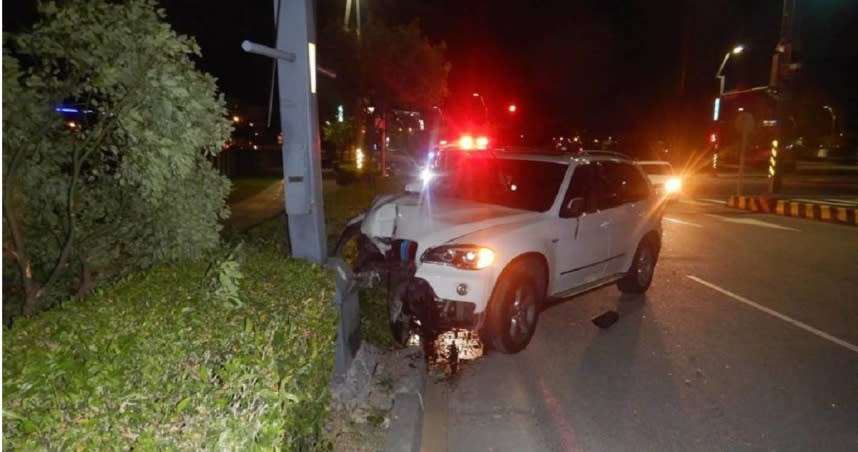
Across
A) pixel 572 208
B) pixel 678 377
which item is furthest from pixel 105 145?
pixel 678 377

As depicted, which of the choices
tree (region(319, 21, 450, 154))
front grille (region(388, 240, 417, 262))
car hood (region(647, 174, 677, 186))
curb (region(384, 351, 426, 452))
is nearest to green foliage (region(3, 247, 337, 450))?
curb (region(384, 351, 426, 452))

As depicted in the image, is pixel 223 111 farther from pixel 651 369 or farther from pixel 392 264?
pixel 651 369

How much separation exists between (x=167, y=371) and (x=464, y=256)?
11.1ft

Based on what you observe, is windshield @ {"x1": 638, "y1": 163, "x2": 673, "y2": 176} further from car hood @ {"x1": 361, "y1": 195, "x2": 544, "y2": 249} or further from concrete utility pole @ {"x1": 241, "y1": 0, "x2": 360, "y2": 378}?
concrete utility pole @ {"x1": 241, "y1": 0, "x2": 360, "y2": 378}

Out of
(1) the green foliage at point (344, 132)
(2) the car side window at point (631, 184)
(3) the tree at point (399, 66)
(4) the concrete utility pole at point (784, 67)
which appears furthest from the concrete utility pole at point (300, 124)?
(4) the concrete utility pole at point (784, 67)

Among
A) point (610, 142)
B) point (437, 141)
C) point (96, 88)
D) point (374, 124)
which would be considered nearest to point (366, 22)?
point (374, 124)

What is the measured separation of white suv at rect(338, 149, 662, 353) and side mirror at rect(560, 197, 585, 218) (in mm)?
14

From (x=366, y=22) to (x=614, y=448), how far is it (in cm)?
1915

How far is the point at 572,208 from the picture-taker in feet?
20.5

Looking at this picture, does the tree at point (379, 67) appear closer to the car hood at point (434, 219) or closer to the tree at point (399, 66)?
the tree at point (399, 66)

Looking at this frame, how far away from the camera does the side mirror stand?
625cm

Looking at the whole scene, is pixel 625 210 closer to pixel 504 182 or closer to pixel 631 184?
pixel 631 184

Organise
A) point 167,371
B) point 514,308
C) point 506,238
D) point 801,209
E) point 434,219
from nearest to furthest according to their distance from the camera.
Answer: point 167,371, point 506,238, point 514,308, point 434,219, point 801,209

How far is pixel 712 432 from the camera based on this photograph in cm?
452
